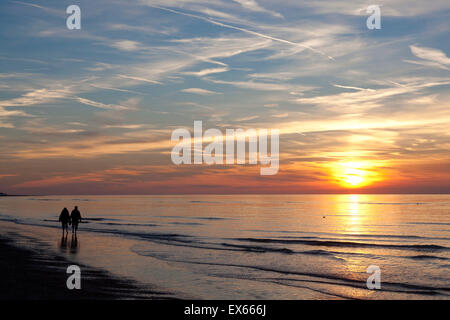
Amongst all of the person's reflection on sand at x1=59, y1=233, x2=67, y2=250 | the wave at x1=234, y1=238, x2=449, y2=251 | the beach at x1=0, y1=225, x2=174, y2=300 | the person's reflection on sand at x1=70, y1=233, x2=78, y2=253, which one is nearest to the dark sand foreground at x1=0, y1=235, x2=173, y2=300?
the beach at x1=0, y1=225, x2=174, y2=300

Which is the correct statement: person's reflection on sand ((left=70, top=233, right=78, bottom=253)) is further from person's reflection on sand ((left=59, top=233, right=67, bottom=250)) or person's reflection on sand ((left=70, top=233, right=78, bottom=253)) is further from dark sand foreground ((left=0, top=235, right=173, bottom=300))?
dark sand foreground ((left=0, top=235, right=173, bottom=300))

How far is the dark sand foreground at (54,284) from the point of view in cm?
1502

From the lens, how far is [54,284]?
653 inches

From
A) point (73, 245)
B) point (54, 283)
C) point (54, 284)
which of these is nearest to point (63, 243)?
point (73, 245)

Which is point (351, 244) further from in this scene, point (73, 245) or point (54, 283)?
point (54, 283)

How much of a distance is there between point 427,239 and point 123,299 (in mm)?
35023

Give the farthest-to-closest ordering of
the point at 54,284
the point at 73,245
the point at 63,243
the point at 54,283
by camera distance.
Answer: the point at 63,243 → the point at 73,245 → the point at 54,283 → the point at 54,284

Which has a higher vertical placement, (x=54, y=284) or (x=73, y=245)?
(x=54, y=284)

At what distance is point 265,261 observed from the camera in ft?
82.7

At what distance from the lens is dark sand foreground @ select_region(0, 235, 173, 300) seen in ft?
49.3

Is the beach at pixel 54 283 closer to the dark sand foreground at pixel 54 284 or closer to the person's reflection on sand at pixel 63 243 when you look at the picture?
the dark sand foreground at pixel 54 284
